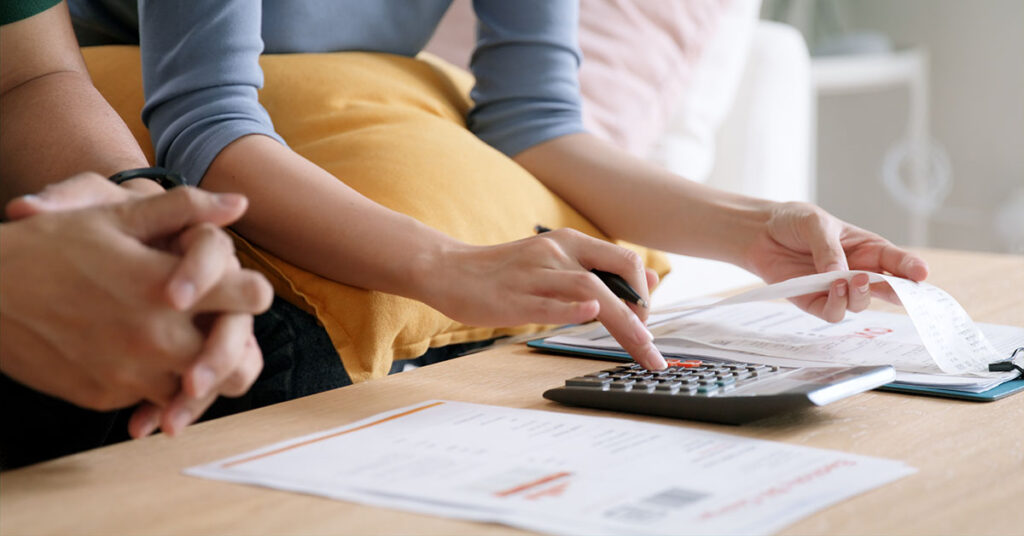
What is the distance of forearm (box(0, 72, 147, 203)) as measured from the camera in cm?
71

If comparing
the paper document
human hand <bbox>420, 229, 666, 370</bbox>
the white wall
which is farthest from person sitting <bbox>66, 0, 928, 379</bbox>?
the white wall

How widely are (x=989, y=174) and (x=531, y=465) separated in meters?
2.86

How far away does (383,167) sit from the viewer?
0.88 metres

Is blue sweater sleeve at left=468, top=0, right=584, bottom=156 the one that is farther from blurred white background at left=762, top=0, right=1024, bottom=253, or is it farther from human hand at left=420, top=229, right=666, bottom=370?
blurred white background at left=762, top=0, right=1024, bottom=253

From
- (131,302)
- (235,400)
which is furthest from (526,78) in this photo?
(131,302)

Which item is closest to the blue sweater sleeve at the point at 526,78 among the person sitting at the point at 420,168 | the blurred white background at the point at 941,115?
the person sitting at the point at 420,168

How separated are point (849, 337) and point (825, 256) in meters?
0.07

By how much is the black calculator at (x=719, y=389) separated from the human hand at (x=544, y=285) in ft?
0.12

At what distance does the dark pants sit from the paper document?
0.67 ft

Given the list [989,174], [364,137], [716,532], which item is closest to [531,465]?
[716,532]

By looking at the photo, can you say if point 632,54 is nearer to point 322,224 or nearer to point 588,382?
point 322,224

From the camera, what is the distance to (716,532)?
41 centimetres

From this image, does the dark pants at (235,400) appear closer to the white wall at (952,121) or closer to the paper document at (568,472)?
the paper document at (568,472)

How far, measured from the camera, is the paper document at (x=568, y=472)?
0.43m
